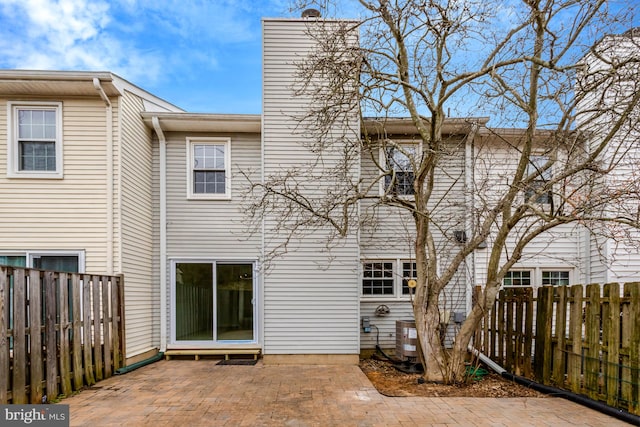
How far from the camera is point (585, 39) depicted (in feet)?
16.5

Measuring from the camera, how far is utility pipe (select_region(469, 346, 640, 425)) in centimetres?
412

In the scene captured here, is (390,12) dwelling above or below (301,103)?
above

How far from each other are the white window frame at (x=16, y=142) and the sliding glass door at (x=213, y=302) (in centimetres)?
290

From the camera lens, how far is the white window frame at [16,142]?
21.7 feet

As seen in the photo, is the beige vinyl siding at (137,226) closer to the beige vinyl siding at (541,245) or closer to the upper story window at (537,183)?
the upper story window at (537,183)

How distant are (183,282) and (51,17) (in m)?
8.53

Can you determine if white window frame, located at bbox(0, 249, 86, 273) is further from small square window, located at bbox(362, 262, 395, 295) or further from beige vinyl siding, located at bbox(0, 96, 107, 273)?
small square window, located at bbox(362, 262, 395, 295)

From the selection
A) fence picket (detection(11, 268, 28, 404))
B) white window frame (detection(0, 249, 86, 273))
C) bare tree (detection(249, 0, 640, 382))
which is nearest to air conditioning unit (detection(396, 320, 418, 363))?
bare tree (detection(249, 0, 640, 382))

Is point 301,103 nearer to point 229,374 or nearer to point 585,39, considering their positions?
point 585,39

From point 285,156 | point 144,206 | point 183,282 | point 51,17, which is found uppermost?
point 51,17

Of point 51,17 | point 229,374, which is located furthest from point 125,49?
point 229,374

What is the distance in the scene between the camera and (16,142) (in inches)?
263

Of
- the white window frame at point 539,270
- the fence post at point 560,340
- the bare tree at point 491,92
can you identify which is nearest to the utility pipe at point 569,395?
the fence post at point 560,340
